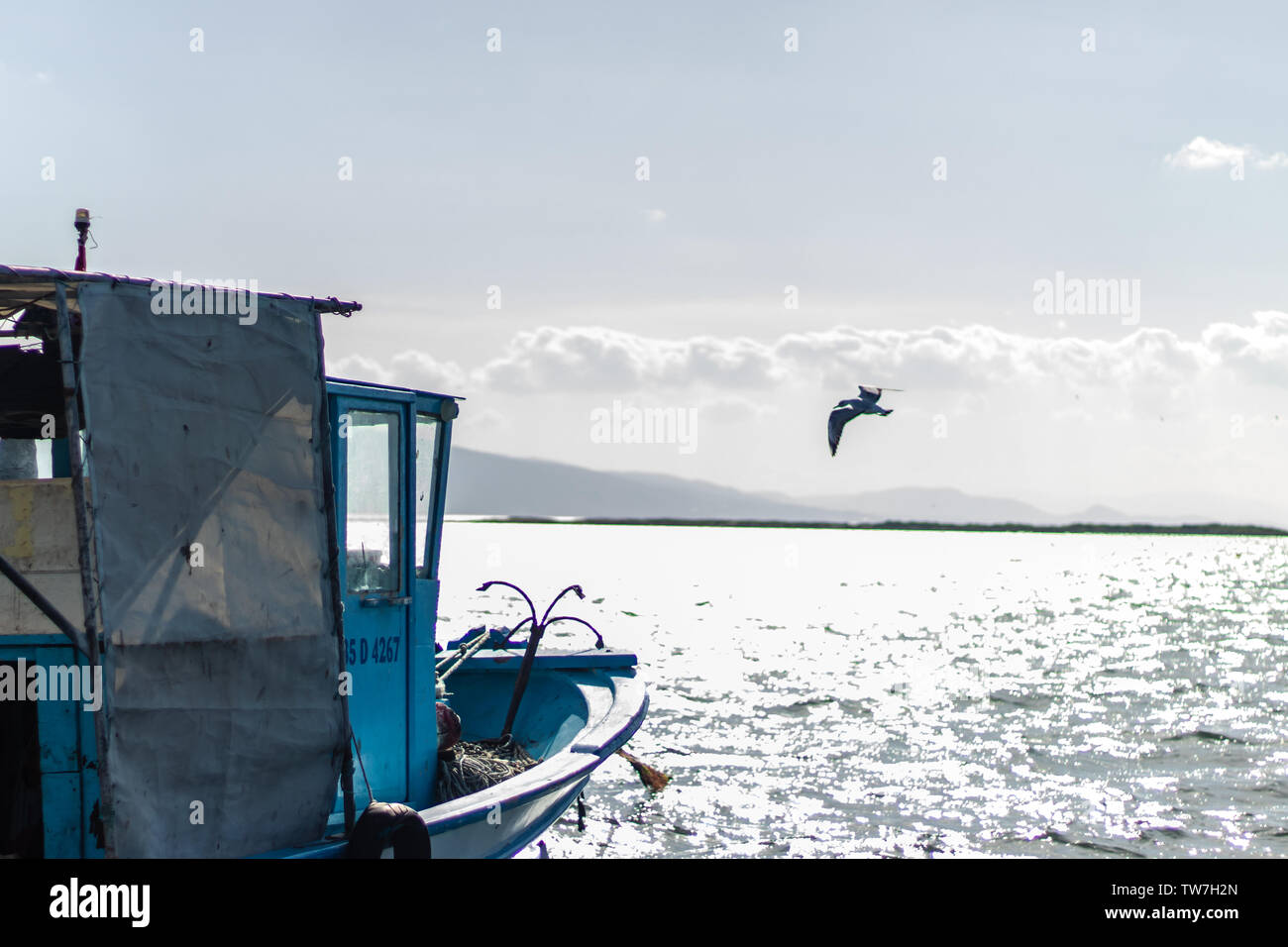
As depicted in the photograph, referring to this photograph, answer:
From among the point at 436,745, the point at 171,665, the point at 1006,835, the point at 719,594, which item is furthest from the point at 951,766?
the point at 719,594

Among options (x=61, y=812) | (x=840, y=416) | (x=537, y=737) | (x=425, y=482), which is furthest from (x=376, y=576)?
(x=840, y=416)

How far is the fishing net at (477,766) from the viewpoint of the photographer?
8.97 m

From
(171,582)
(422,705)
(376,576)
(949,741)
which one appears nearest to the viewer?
(171,582)

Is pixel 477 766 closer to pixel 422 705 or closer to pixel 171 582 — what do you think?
pixel 422 705

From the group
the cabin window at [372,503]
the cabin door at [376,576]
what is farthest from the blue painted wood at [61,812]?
the cabin window at [372,503]

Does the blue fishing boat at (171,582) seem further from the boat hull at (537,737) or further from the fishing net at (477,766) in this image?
the fishing net at (477,766)

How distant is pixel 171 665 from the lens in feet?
20.1

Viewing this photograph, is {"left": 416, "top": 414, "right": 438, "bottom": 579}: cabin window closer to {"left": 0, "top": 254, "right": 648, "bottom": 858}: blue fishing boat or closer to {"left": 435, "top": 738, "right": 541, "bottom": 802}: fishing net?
{"left": 435, "top": 738, "right": 541, "bottom": 802}: fishing net

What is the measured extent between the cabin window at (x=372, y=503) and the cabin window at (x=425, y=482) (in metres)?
0.45

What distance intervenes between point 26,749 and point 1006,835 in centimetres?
1231

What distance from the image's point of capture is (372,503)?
8234 millimetres

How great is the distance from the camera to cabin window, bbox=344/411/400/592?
804cm

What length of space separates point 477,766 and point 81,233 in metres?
5.05
